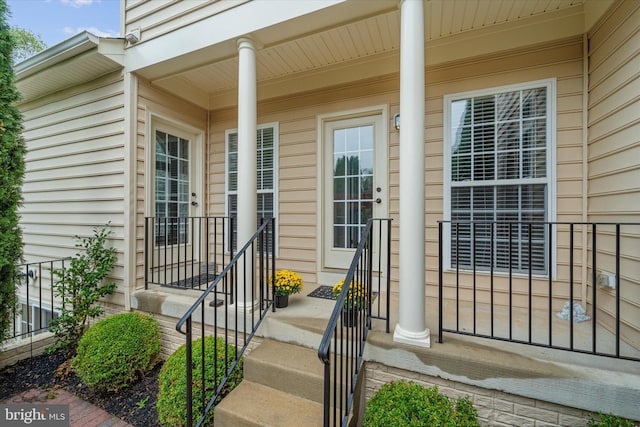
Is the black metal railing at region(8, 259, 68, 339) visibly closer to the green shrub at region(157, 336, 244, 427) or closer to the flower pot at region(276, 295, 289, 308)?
the green shrub at region(157, 336, 244, 427)

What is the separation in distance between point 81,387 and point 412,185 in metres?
3.44

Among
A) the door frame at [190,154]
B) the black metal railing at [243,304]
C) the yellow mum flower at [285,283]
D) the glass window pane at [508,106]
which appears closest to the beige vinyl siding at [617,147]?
the glass window pane at [508,106]

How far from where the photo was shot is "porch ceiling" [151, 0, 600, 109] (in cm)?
246

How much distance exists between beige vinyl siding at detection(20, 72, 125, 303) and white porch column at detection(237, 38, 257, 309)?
164 centimetres

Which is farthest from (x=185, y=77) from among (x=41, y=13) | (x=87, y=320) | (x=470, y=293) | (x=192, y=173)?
(x=41, y=13)

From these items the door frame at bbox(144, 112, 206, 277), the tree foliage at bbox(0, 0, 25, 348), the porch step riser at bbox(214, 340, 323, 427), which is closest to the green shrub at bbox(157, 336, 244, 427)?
the porch step riser at bbox(214, 340, 323, 427)

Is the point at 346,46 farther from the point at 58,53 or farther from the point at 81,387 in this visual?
the point at 81,387

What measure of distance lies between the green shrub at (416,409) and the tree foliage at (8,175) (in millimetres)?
3506

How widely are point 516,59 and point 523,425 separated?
9.92 ft

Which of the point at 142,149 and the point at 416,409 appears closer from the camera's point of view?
the point at 416,409

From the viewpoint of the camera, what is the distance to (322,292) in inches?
123

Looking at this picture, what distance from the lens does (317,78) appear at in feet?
11.5

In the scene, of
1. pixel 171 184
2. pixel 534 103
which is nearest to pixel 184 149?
pixel 171 184

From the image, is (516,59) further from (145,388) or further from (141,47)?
(145,388)
